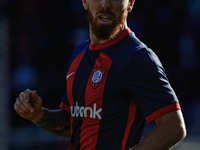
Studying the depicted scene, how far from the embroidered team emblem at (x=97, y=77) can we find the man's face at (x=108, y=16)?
243 millimetres

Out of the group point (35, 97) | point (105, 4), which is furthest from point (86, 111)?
point (105, 4)

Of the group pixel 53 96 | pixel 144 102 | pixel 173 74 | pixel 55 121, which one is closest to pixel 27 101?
pixel 55 121

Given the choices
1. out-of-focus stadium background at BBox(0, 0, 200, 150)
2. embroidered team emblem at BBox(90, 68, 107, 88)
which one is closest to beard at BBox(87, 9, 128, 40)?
embroidered team emblem at BBox(90, 68, 107, 88)

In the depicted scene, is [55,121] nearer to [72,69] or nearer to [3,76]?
[72,69]

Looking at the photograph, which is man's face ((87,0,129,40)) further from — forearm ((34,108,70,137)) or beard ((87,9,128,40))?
forearm ((34,108,70,137))

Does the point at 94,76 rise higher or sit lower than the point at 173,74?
higher

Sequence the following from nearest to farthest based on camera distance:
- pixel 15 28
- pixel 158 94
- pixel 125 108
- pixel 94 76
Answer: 1. pixel 158 94
2. pixel 125 108
3. pixel 94 76
4. pixel 15 28

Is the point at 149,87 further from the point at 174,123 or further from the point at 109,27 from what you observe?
the point at 109,27

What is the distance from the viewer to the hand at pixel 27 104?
7.12 feet

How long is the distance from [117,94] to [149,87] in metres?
0.23

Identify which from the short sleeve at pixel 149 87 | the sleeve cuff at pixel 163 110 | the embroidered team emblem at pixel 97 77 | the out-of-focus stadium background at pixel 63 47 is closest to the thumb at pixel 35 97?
the embroidered team emblem at pixel 97 77

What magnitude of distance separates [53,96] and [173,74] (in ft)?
7.53

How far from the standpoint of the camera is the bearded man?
1739mm

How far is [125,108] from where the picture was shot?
76.0 inches
